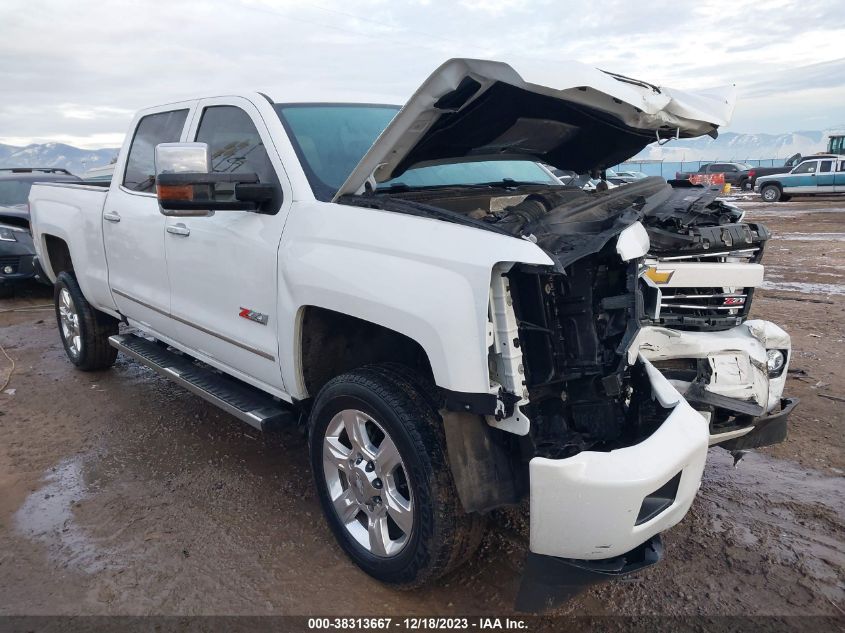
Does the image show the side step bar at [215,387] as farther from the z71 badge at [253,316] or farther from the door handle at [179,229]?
the door handle at [179,229]

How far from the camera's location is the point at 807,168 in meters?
24.2

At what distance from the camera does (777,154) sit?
6438cm

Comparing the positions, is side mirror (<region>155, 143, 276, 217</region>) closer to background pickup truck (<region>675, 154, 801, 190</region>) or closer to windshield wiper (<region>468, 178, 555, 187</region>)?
windshield wiper (<region>468, 178, 555, 187</region>)

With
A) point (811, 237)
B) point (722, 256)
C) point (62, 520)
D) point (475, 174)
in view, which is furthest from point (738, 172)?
point (62, 520)

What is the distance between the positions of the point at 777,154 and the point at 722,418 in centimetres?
7149

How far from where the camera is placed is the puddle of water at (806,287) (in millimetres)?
8336

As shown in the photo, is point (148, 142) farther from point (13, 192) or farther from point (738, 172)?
point (738, 172)

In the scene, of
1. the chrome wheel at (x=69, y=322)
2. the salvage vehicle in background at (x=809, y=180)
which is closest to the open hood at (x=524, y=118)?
the chrome wheel at (x=69, y=322)

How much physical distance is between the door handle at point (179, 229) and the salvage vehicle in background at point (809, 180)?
25811 mm

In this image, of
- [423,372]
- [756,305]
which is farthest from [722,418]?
[756,305]

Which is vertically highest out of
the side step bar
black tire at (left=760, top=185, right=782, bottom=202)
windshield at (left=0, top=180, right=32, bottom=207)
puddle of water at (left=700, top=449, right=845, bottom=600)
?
windshield at (left=0, top=180, right=32, bottom=207)

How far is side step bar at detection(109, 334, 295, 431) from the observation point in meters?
3.23

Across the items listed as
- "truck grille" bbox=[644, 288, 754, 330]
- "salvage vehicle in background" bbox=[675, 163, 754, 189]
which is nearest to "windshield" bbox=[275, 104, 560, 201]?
"truck grille" bbox=[644, 288, 754, 330]

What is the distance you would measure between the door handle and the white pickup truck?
0.04 ft
